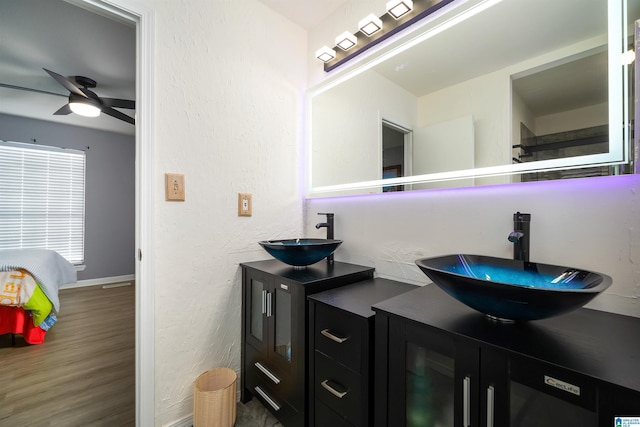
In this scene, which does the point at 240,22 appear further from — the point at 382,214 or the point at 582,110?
the point at 582,110

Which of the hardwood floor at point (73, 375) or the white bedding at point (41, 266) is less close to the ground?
the white bedding at point (41, 266)

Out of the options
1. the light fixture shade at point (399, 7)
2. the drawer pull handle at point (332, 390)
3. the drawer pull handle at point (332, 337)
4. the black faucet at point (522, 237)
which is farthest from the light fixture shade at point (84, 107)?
the black faucet at point (522, 237)

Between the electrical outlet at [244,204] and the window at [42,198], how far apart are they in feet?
13.6

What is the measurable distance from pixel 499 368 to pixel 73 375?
106 inches

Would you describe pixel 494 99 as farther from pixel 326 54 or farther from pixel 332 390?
pixel 332 390

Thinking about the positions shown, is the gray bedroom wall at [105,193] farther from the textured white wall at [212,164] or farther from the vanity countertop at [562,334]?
the vanity countertop at [562,334]

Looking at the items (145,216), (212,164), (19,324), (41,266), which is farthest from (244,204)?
(19,324)

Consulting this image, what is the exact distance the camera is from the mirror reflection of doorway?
1412 mm

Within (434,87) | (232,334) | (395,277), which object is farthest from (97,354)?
(434,87)

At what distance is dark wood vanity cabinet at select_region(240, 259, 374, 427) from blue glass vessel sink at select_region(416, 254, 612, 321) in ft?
1.83

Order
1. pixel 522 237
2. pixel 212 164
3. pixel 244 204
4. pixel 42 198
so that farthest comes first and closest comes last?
1. pixel 42 198
2. pixel 244 204
3. pixel 212 164
4. pixel 522 237

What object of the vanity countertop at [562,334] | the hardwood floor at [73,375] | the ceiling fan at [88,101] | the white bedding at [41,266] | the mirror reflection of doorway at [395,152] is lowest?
the hardwood floor at [73,375]

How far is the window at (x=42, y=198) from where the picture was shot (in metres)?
3.60

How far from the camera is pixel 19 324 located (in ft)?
7.50
